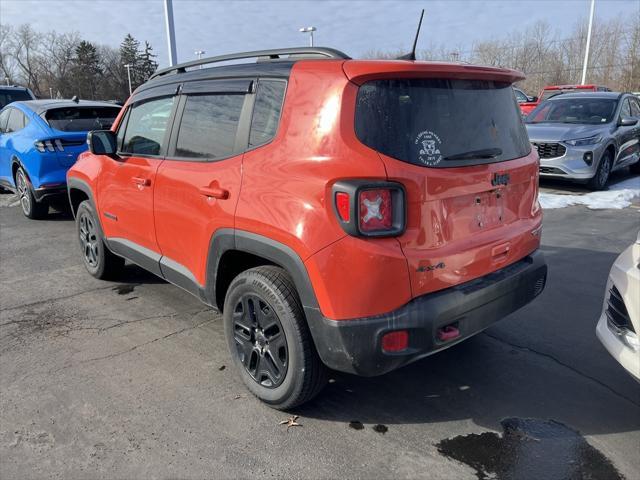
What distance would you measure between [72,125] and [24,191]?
1324mm

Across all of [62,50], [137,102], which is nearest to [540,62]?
[137,102]

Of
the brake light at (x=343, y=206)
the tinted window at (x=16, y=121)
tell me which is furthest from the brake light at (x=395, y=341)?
the tinted window at (x=16, y=121)

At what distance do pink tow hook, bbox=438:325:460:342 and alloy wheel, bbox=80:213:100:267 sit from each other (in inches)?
139

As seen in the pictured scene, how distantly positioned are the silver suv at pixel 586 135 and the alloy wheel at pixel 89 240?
751 centimetres

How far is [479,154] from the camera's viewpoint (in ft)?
8.64

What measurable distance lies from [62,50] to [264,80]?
3385 inches

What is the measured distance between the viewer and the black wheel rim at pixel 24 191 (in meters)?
7.27

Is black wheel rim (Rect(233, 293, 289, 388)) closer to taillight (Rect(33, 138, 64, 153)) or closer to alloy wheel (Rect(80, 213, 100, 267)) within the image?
alloy wheel (Rect(80, 213, 100, 267))

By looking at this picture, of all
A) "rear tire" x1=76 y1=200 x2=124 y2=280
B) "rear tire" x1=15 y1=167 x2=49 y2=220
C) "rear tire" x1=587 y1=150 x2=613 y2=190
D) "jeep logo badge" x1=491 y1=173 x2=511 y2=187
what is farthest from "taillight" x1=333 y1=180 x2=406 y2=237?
"rear tire" x1=587 y1=150 x2=613 y2=190

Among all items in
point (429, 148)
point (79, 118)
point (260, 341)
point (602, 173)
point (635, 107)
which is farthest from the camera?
point (635, 107)

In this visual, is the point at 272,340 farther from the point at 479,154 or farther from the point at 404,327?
the point at 479,154

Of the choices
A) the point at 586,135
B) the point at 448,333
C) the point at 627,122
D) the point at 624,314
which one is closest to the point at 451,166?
the point at 448,333

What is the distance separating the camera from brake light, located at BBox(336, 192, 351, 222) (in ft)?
7.26

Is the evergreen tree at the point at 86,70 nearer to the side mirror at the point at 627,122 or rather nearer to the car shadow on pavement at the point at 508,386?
the side mirror at the point at 627,122
